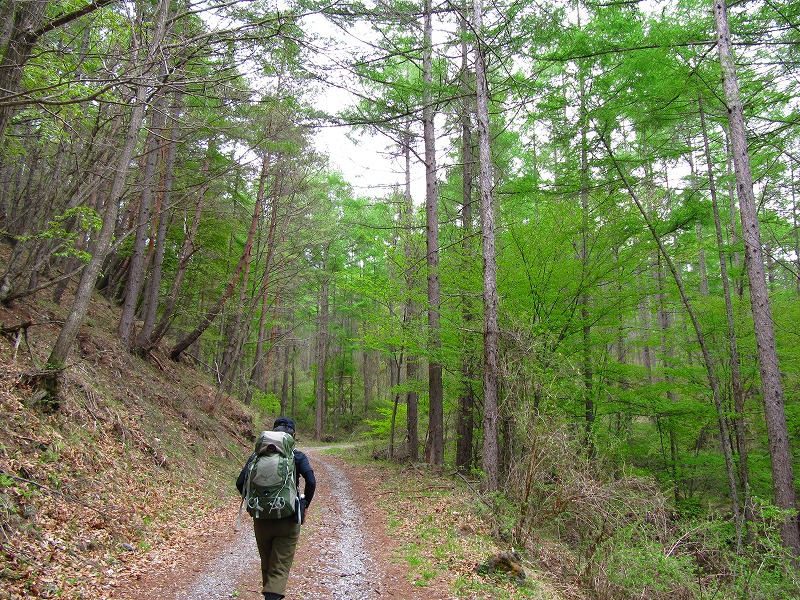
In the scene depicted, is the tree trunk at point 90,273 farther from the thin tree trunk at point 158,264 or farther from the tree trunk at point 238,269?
the tree trunk at point 238,269

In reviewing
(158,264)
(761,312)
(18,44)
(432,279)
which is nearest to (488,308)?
(432,279)

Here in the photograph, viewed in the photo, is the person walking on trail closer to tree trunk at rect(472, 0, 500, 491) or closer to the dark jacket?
the dark jacket

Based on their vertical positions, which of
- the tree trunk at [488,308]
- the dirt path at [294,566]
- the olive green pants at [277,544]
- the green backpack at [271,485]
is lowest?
the dirt path at [294,566]

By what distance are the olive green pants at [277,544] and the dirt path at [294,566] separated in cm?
119

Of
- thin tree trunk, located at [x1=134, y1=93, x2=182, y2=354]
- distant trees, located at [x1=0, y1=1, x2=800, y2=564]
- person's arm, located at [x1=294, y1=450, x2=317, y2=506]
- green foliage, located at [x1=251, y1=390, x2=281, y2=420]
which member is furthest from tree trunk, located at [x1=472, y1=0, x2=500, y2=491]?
green foliage, located at [x1=251, y1=390, x2=281, y2=420]

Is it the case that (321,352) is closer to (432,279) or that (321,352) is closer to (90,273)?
(432,279)

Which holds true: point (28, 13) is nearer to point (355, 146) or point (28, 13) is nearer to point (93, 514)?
point (93, 514)

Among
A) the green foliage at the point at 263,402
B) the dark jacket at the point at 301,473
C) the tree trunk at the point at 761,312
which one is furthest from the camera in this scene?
the green foliage at the point at 263,402

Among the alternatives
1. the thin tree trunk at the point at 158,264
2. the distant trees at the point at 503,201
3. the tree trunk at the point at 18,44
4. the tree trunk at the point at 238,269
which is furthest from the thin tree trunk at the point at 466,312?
the thin tree trunk at the point at 158,264

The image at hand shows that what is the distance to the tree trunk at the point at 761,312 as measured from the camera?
784 centimetres

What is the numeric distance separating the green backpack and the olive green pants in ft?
0.46

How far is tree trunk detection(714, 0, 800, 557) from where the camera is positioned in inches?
309

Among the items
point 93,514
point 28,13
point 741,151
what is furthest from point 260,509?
point 741,151

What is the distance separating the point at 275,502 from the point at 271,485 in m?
0.14
